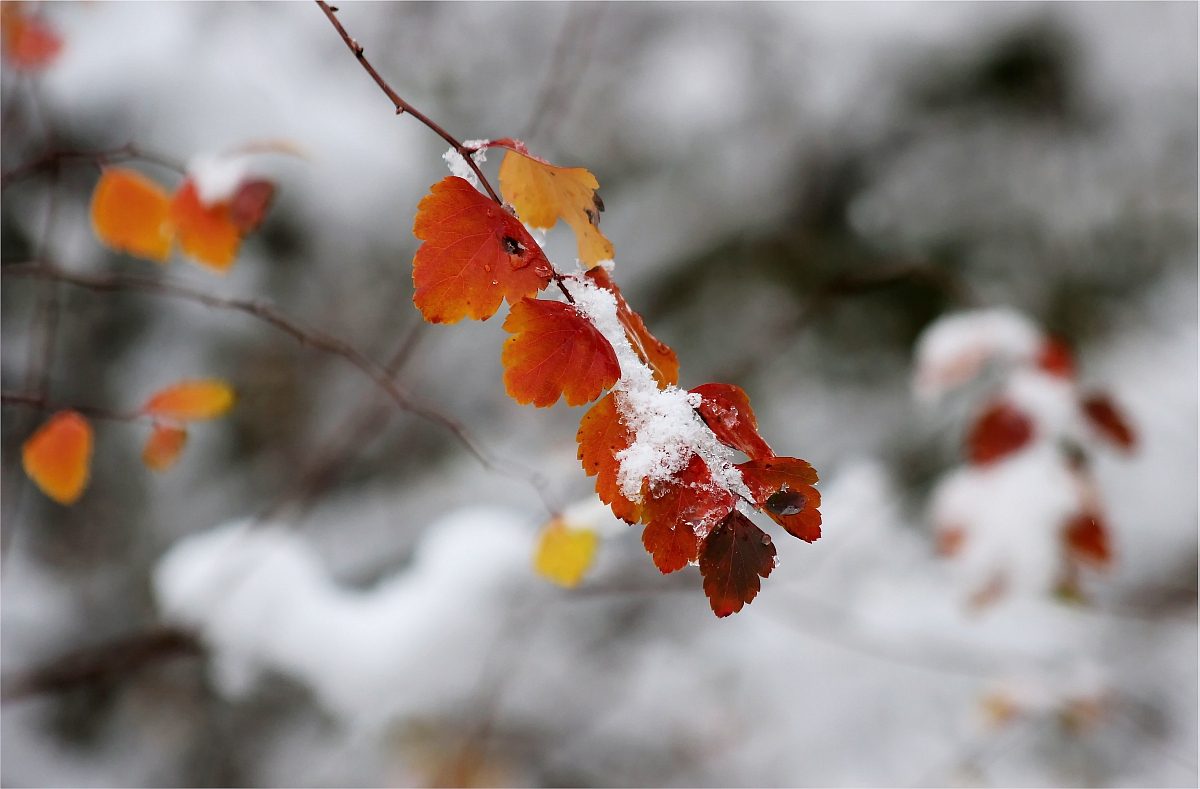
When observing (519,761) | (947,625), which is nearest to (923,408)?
(947,625)

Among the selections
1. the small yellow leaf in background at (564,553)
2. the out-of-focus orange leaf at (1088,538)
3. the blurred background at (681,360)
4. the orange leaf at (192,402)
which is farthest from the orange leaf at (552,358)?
the out-of-focus orange leaf at (1088,538)

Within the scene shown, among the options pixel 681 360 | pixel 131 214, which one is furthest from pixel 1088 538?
pixel 131 214

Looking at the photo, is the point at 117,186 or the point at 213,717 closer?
the point at 117,186

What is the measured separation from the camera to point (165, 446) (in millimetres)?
861

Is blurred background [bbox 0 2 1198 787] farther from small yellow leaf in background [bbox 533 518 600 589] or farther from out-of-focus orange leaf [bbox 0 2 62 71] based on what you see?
small yellow leaf in background [bbox 533 518 600 589]

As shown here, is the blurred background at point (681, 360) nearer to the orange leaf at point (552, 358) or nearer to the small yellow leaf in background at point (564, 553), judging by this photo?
the small yellow leaf in background at point (564, 553)

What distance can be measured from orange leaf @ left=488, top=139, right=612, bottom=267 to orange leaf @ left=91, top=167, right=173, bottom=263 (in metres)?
0.62

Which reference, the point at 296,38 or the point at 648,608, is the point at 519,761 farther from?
the point at 296,38

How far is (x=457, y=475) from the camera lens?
1456mm

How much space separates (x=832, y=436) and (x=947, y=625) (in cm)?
50

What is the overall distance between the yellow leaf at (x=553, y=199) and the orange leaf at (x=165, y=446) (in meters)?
0.72

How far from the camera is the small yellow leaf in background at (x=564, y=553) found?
2.35 feet

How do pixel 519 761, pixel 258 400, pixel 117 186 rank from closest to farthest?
pixel 117 186, pixel 519 761, pixel 258 400

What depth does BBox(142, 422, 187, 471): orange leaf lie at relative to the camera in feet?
2.80
